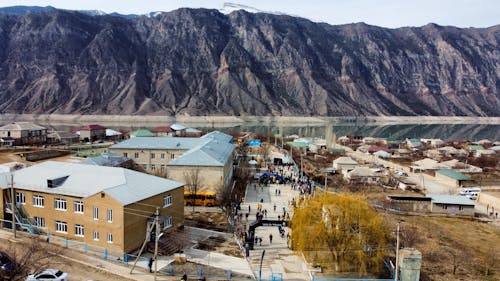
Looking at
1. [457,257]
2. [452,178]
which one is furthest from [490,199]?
[457,257]

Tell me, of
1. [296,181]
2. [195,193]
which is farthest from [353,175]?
[195,193]

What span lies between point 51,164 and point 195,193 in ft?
35.1

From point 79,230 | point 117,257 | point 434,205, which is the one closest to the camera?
point 117,257

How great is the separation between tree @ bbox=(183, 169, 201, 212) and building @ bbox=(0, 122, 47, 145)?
119ft

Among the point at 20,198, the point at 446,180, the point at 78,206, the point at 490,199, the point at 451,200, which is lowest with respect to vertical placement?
the point at 446,180

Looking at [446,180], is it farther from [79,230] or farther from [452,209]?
[79,230]

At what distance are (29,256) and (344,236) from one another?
13.1 meters

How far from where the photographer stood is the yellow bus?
32.4 metres

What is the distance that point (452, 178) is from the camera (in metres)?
45.9

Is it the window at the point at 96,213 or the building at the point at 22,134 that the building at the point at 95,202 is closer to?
the window at the point at 96,213

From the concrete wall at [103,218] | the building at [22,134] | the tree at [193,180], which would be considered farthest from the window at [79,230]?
the building at [22,134]

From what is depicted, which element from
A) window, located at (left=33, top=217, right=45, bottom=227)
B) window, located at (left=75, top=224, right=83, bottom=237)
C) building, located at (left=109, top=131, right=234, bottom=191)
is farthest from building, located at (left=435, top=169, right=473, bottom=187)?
window, located at (left=33, top=217, right=45, bottom=227)

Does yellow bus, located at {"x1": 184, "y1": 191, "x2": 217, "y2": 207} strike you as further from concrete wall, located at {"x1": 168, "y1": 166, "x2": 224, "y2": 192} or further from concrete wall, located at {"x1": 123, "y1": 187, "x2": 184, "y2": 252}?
concrete wall, located at {"x1": 123, "y1": 187, "x2": 184, "y2": 252}

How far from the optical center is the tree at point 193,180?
32.7 m
